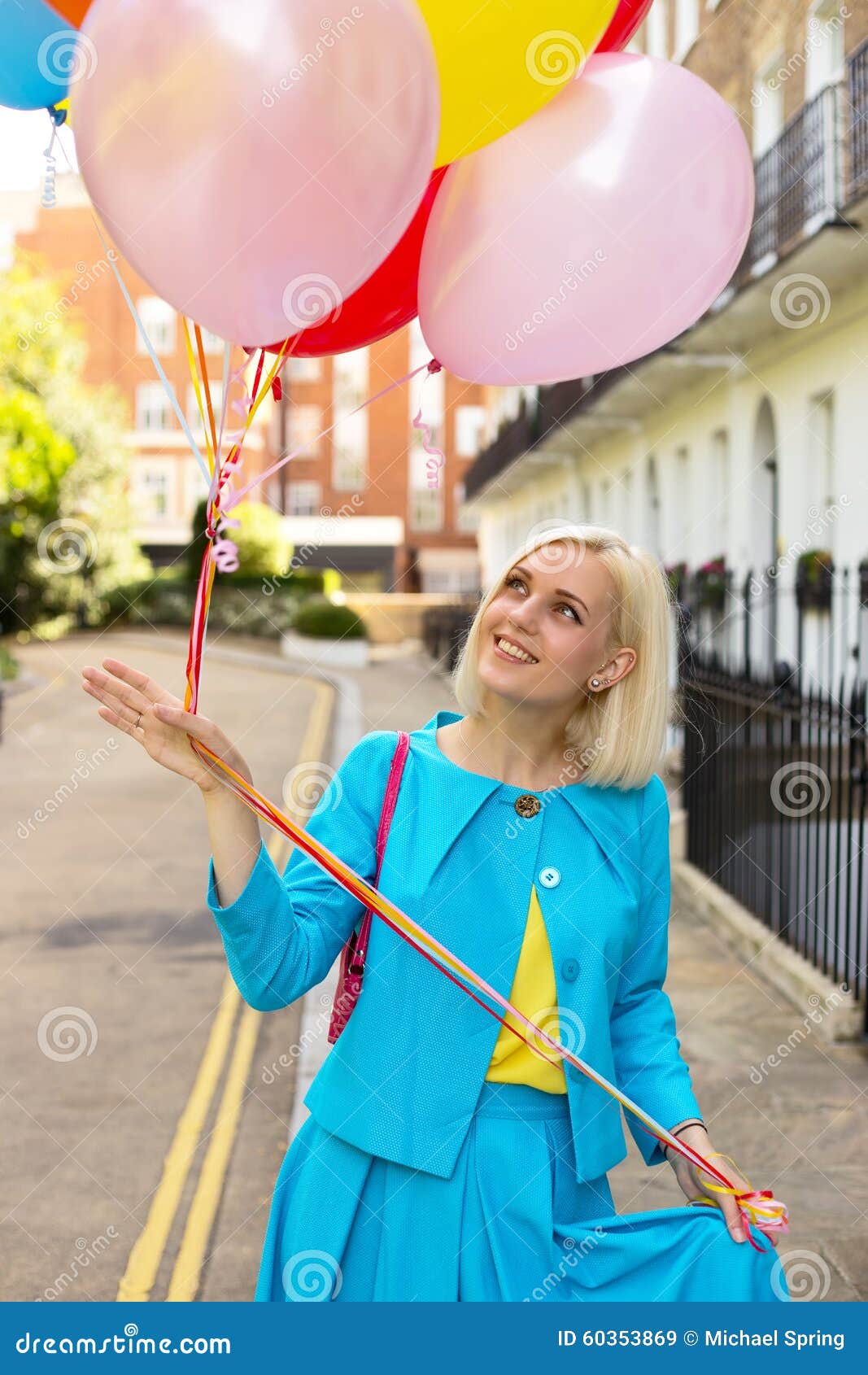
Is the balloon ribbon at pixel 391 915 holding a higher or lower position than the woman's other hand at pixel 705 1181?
higher

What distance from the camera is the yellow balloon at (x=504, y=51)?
2123 millimetres

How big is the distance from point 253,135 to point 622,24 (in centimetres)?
79

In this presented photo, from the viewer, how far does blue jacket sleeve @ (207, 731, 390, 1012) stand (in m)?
2.04

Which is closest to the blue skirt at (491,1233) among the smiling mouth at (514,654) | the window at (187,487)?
the smiling mouth at (514,654)

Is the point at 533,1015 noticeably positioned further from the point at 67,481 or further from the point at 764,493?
the point at 67,481

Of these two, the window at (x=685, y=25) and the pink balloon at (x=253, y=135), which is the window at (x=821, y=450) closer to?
the window at (x=685, y=25)

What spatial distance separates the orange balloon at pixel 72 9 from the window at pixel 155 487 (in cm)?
4920

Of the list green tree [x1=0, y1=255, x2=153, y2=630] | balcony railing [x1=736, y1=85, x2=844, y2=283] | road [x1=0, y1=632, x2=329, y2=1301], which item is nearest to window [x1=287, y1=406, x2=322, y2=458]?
green tree [x1=0, y1=255, x2=153, y2=630]

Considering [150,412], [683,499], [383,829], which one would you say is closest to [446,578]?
[150,412]

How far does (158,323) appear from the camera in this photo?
161 ft

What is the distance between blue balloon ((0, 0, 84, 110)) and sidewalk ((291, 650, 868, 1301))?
336 cm

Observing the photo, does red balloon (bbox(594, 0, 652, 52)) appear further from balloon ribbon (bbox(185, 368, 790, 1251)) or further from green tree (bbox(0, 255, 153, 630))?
green tree (bbox(0, 255, 153, 630))

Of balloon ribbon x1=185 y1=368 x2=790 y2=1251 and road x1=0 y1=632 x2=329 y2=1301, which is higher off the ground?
balloon ribbon x1=185 y1=368 x2=790 y2=1251

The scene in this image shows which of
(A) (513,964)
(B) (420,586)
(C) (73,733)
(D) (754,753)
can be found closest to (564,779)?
(A) (513,964)
